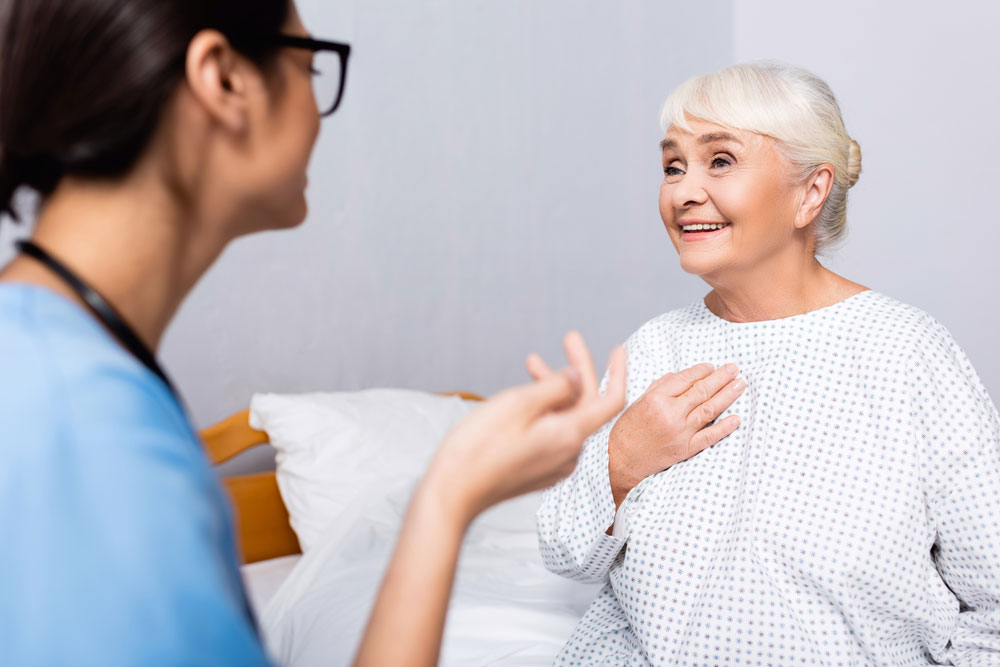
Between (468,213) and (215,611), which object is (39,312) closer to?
(215,611)

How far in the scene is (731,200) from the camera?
4.49ft

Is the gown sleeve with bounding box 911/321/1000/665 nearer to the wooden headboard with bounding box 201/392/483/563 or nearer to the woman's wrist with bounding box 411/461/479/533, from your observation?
the woman's wrist with bounding box 411/461/479/533

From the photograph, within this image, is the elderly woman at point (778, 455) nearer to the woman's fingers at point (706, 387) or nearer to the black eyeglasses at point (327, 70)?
the woman's fingers at point (706, 387)

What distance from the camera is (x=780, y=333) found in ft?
4.48

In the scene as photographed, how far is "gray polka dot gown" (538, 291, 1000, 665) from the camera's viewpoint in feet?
3.79

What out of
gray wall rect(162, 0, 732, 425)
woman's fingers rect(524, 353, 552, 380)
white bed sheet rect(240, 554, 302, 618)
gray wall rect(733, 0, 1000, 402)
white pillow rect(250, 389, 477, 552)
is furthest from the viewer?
gray wall rect(733, 0, 1000, 402)

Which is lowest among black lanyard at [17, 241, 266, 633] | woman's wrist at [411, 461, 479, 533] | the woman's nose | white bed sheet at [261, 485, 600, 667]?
white bed sheet at [261, 485, 600, 667]

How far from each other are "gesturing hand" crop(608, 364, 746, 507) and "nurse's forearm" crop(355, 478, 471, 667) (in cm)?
75

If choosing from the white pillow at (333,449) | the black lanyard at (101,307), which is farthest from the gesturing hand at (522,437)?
the white pillow at (333,449)

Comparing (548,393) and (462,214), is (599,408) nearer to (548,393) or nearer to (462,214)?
(548,393)

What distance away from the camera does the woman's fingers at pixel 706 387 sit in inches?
52.3

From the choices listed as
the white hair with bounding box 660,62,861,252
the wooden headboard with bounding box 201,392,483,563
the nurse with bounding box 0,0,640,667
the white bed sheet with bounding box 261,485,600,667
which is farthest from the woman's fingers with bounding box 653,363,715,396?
the wooden headboard with bounding box 201,392,483,563

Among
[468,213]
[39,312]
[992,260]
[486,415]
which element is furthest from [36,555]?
[992,260]

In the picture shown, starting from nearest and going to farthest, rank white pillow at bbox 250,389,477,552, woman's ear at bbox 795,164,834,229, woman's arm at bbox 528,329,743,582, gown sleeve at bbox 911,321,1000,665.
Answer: gown sleeve at bbox 911,321,1000,665 → woman's arm at bbox 528,329,743,582 → woman's ear at bbox 795,164,834,229 → white pillow at bbox 250,389,477,552
